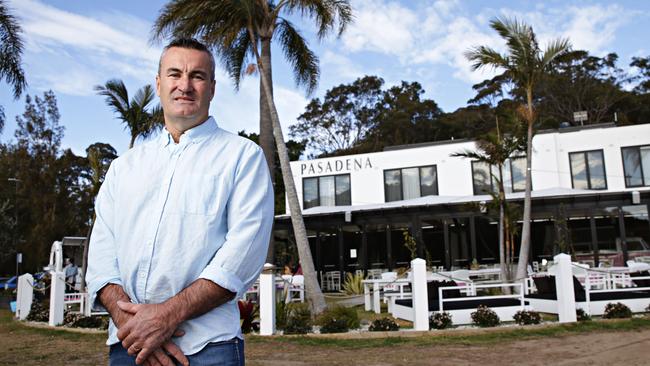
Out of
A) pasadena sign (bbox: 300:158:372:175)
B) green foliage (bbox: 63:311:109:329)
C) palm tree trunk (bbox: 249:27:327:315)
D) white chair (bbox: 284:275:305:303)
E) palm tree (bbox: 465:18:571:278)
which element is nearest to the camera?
palm tree trunk (bbox: 249:27:327:315)

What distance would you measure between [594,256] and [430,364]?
1534 centimetres

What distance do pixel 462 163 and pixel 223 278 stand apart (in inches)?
923

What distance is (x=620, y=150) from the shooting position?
22516 millimetres

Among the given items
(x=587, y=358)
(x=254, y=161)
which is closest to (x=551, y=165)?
(x=587, y=358)

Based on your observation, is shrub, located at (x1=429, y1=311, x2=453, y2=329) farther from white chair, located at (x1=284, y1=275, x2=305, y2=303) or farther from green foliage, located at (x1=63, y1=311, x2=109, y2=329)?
green foliage, located at (x1=63, y1=311, x2=109, y2=329)

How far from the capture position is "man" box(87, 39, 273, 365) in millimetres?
1597

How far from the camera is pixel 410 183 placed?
25.0m

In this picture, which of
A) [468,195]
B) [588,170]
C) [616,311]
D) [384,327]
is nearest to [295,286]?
[384,327]

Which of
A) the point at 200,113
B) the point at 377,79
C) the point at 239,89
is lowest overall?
the point at 200,113

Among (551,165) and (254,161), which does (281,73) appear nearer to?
(254,161)

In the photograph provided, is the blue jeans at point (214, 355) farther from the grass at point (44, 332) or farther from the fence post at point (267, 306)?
the grass at point (44, 332)

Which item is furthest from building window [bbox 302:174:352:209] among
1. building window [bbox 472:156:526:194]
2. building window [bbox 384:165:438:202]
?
Answer: building window [bbox 472:156:526:194]

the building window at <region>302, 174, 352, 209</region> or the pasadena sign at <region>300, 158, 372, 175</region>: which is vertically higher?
the pasadena sign at <region>300, 158, 372, 175</region>

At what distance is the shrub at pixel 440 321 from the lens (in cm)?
901
